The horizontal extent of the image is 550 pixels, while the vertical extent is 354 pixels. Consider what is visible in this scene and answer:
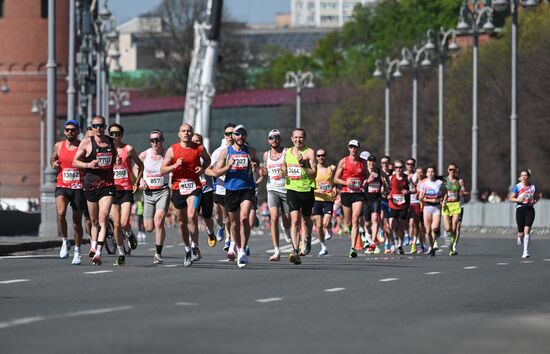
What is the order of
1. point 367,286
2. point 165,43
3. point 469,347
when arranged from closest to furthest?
point 469,347 < point 367,286 < point 165,43

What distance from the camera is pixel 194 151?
2552 centimetres

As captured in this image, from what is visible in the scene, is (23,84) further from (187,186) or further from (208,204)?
(187,186)

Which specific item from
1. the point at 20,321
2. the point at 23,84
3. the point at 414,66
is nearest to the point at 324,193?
the point at 20,321

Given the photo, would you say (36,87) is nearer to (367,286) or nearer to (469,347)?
(367,286)

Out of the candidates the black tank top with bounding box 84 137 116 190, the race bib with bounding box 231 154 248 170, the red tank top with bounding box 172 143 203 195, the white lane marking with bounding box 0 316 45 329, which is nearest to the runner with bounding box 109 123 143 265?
the black tank top with bounding box 84 137 116 190

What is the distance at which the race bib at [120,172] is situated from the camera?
27047 millimetres

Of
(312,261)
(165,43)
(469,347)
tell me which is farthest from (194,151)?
(165,43)

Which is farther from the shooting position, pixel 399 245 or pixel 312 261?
pixel 399 245

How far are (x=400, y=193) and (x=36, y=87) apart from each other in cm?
9468

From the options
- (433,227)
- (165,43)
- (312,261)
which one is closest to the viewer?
(312,261)

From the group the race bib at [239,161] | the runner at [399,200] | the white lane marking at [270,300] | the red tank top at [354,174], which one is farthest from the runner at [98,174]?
the runner at [399,200]

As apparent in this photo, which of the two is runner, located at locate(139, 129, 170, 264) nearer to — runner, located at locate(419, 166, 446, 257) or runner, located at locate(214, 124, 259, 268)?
runner, located at locate(214, 124, 259, 268)

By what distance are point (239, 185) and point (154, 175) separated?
5.78ft

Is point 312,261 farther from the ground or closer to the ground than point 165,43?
closer to the ground
